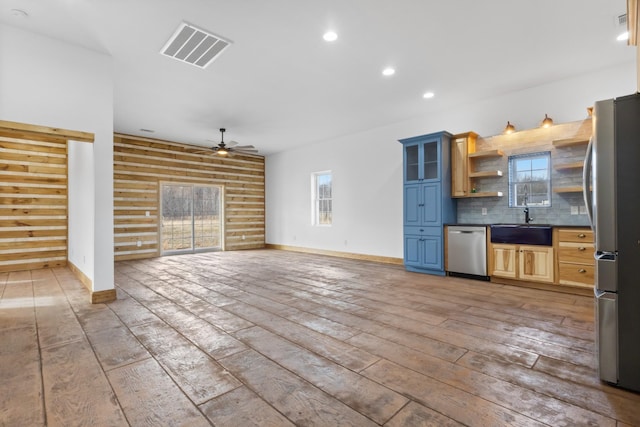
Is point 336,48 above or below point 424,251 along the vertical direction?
above

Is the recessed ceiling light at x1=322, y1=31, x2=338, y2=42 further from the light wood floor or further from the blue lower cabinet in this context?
the blue lower cabinet

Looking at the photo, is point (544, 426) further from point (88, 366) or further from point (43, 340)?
point (43, 340)

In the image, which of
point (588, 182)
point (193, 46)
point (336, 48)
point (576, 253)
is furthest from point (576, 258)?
point (193, 46)

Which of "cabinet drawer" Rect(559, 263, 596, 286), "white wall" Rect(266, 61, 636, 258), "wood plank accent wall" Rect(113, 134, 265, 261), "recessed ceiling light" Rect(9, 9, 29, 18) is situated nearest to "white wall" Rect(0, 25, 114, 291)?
"recessed ceiling light" Rect(9, 9, 29, 18)

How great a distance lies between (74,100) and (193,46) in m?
1.49

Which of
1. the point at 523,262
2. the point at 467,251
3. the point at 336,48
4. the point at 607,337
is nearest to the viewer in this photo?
the point at 607,337

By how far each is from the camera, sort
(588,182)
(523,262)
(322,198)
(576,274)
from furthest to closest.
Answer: (322,198), (523,262), (576,274), (588,182)

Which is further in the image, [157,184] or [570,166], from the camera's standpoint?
[157,184]

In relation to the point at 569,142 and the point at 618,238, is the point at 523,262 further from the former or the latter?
the point at 618,238

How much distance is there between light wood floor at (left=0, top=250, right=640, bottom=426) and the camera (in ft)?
5.43

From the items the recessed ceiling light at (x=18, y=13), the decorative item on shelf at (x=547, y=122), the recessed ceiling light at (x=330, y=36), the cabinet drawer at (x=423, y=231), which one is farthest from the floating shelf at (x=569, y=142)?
the recessed ceiling light at (x=18, y=13)

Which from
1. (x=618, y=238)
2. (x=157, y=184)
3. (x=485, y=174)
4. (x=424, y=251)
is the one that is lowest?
(x=424, y=251)

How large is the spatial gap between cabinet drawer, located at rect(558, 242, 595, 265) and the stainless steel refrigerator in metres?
2.51

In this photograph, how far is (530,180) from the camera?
4.89 meters
